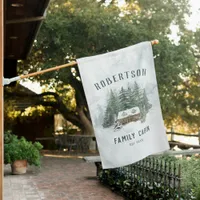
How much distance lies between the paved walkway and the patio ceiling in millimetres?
3385

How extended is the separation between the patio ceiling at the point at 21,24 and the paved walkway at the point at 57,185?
3.38 m

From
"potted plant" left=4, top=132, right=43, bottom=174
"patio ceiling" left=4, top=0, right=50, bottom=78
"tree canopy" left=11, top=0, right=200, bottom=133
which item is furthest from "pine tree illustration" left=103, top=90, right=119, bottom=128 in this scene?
"tree canopy" left=11, top=0, right=200, bottom=133

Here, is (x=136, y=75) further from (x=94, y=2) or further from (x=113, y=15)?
(x=94, y=2)

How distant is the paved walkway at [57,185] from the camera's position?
8930 millimetres

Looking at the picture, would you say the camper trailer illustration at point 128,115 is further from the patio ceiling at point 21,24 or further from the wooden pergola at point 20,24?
the patio ceiling at point 21,24

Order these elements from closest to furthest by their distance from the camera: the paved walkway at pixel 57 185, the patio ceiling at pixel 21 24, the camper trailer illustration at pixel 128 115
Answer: the camper trailer illustration at pixel 128 115 < the patio ceiling at pixel 21 24 < the paved walkway at pixel 57 185

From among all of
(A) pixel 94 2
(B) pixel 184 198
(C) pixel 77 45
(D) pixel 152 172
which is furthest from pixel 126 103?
(A) pixel 94 2

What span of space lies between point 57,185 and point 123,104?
5.78 metres

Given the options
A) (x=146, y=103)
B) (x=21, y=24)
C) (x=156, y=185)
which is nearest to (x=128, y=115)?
(x=146, y=103)

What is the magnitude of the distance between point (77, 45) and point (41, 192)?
27.8 ft

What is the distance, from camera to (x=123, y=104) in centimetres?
509

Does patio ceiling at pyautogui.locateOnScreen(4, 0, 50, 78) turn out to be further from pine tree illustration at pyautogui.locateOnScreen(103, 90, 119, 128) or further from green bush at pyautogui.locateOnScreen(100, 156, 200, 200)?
green bush at pyautogui.locateOnScreen(100, 156, 200, 200)

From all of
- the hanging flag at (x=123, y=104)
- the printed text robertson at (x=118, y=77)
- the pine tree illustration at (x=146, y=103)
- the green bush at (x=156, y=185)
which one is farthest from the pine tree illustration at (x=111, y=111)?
the green bush at (x=156, y=185)

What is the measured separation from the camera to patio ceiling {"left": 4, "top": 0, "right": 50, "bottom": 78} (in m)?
7.09
